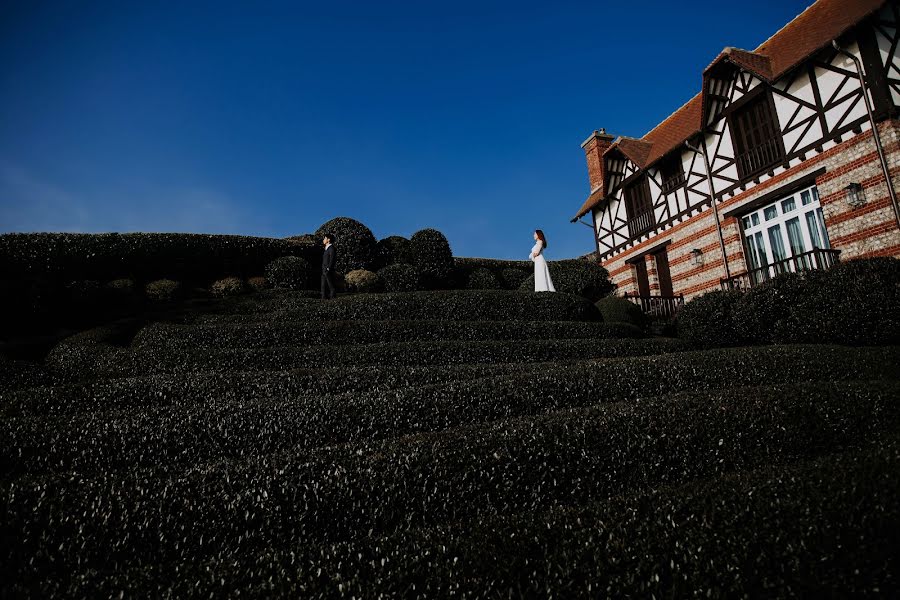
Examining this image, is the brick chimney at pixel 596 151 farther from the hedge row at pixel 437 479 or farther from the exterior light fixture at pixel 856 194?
the hedge row at pixel 437 479

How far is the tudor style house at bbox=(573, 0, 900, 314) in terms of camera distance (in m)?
12.1

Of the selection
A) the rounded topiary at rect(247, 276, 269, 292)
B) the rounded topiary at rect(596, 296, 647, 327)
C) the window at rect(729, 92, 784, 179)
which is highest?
the window at rect(729, 92, 784, 179)

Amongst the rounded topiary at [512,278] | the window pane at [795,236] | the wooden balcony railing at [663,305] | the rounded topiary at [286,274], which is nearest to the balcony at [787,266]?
the window pane at [795,236]

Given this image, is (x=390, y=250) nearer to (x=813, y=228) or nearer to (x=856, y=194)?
(x=813, y=228)

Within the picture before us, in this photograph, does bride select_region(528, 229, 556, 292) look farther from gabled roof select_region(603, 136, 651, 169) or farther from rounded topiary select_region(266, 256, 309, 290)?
rounded topiary select_region(266, 256, 309, 290)

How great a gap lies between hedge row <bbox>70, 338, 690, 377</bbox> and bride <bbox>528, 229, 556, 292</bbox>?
5.99 metres

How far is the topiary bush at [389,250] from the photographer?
21.1 meters

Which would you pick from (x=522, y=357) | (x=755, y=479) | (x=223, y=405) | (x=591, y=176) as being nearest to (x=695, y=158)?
(x=591, y=176)

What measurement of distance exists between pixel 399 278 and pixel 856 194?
1419cm

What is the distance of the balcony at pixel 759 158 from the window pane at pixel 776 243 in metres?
1.88

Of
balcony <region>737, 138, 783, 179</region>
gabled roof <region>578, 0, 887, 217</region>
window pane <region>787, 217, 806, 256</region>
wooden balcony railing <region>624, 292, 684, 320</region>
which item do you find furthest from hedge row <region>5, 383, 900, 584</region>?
wooden balcony railing <region>624, 292, 684, 320</region>

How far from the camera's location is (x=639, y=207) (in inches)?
825

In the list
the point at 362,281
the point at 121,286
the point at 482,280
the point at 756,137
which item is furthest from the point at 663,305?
the point at 121,286

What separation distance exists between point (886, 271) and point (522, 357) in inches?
262
